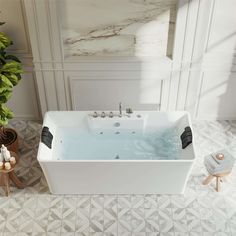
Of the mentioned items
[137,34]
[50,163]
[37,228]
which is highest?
[137,34]

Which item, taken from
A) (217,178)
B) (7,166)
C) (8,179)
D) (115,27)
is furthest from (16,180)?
(217,178)

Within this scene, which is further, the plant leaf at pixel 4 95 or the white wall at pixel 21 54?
the white wall at pixel 21 54

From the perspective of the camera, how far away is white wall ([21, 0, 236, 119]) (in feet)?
12.4

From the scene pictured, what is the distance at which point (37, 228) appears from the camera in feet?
11.4

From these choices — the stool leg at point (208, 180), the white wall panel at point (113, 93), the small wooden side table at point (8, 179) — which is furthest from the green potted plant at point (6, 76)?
the stool leg at point (208, 180)

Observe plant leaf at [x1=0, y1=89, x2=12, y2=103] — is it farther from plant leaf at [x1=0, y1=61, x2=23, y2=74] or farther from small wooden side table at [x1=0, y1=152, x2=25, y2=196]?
small wooden side table at [x1=0, y1=152, x2=25, y2=196]

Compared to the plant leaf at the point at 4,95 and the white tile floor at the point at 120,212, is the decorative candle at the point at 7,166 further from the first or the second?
the plant leaf at the point at 4,95

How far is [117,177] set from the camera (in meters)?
3.58

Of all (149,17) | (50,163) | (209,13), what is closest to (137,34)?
(149,17)

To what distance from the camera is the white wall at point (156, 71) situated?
12.4 feet

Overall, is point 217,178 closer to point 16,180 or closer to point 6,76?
point 16,180

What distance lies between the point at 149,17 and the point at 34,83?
1453 mm

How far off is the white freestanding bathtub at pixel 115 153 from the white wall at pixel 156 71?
0.36 metres

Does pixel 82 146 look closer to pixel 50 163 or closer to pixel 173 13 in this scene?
pixel 50 163
